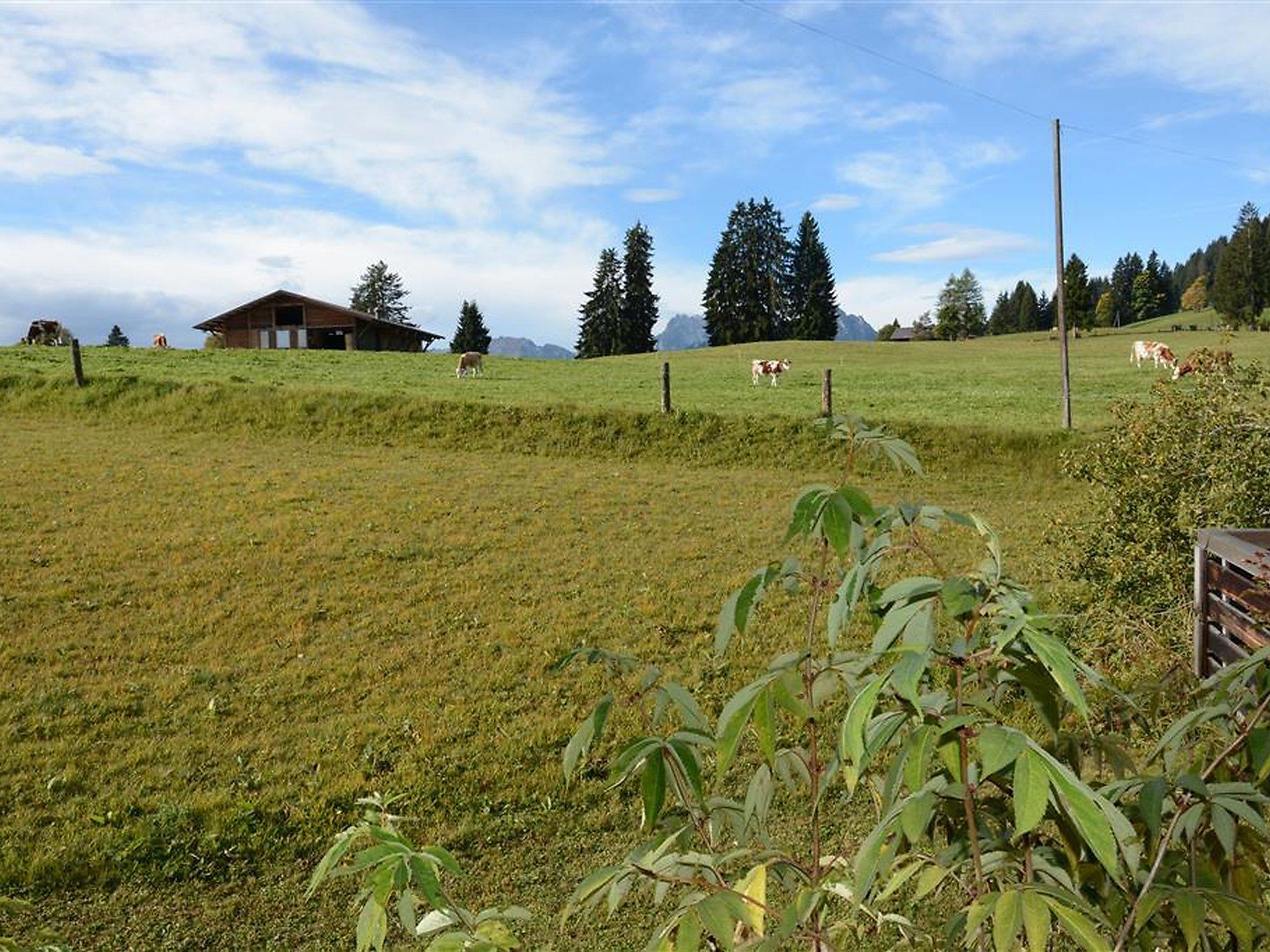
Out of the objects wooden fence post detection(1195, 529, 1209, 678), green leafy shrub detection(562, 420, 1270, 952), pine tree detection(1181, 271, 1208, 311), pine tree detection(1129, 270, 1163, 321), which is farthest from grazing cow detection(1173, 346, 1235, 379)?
pine tree detection(1181, 271, 1208, 311)

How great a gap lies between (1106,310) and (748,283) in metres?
64.1

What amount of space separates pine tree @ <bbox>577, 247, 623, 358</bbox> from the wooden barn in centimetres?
2874

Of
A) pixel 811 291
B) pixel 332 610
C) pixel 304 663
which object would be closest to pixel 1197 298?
pixel 811 291

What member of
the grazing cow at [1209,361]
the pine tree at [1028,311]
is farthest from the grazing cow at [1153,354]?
the pine tree at [1028,311]

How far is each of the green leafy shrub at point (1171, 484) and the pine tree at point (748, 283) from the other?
76770 mm

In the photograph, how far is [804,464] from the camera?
19875mm

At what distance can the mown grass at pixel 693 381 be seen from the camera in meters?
23.8

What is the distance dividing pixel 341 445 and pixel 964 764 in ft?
65.6

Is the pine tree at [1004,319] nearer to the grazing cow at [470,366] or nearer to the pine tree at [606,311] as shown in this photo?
the pine tree at [606,311]

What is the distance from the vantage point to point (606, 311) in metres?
80.2

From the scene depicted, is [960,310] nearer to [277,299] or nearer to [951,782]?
[277,299]

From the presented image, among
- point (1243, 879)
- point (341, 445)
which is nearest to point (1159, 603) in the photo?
point (1243, 879)

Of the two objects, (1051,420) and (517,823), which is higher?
(1051,420)

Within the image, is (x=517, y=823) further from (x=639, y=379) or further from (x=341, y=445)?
(x=639, y=379)
